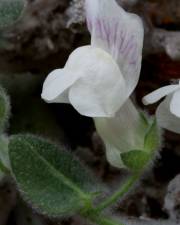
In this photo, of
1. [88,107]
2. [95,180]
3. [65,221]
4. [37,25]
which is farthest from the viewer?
[37,25]

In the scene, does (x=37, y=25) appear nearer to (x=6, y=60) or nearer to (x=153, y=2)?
(x=6, y=60)

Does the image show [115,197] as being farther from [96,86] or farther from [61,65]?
[61,65]

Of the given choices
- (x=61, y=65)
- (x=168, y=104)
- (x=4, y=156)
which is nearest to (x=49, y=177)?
(x=4, y=156)

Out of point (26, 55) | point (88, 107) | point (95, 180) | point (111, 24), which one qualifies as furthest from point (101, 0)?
point (26, 55)

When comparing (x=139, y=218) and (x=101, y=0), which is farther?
(x=139, y=218)

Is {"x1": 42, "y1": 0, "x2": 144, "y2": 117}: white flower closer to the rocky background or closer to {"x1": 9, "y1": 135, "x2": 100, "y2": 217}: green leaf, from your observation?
{"x1": 9, "y1": 135, "x2": 100, "y2": 217}: green leaf
